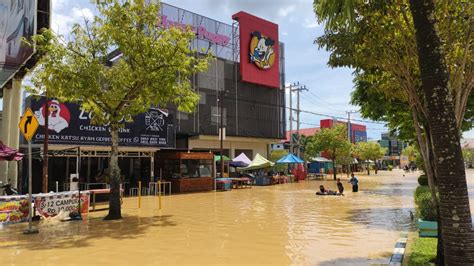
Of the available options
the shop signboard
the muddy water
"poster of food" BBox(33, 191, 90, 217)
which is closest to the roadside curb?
the muddy water

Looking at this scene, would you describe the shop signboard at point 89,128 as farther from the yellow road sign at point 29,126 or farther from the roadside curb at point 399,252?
the roadside curb at point 399,252

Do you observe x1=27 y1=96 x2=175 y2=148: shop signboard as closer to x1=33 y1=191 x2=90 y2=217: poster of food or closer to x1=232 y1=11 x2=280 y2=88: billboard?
x1=33 y1=191 x2=90 y2=217: poster of food

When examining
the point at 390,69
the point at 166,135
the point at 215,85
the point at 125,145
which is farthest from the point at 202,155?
the point at 390,69

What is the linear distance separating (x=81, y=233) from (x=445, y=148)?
9.66m

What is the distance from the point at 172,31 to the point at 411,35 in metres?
8.80

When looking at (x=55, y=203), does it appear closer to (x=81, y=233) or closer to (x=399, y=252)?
(x=81, y=233)

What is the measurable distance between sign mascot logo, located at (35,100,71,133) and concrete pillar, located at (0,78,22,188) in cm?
109

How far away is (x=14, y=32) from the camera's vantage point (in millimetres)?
20984

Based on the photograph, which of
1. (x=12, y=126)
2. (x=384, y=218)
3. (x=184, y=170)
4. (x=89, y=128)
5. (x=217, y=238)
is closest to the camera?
(x=217, y=238)

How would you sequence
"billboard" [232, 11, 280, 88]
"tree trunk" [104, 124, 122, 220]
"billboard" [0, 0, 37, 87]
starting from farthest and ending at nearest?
"billboard" [232, 11, 280, 88] → "billboard" [0, 0, 37, 87] → "tree trunk" [104, 124, 122, 220]

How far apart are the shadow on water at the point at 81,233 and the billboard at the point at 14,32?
364 inches

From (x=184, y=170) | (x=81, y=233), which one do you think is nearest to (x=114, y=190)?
(x=81, y=233)

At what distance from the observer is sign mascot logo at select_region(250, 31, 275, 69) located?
45.7m

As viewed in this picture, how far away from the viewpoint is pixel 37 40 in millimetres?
13773
